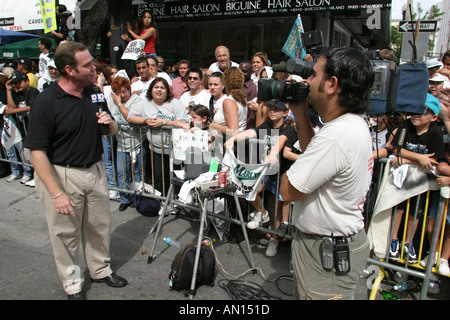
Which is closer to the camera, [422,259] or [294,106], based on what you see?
[294,106]

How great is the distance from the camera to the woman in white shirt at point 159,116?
487cm

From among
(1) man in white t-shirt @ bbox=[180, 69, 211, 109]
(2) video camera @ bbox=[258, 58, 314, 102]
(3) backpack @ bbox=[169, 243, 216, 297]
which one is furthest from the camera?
(1) man in white t-shirt @ bbox=[180, 69, 211, 109]

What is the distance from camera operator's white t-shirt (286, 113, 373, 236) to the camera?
5.81ft

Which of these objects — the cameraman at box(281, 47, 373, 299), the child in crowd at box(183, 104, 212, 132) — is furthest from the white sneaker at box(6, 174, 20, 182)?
the cameraman at box(281, 47, 373, 299)

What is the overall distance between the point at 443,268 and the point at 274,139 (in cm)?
207

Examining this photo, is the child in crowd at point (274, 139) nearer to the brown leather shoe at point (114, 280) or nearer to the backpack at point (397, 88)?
the brown leather shoe at point (114, 280)

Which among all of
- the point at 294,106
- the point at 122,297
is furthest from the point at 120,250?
the point at 294,106

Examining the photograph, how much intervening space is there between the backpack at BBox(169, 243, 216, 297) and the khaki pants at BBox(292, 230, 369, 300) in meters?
1.48

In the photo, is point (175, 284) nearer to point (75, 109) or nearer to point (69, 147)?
point (69, 147)

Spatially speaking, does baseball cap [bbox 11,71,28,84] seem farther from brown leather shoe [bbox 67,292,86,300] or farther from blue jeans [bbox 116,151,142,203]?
brown leather shoe [bbox 67,292,86,300]

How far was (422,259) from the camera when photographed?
11.6 ft

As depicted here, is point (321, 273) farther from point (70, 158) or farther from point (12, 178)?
point (12, 178)

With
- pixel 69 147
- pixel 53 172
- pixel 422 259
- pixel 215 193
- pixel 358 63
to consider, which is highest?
pixel 358 63

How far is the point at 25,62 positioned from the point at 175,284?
7.32 meters
